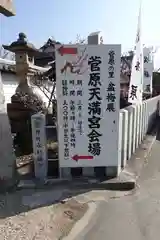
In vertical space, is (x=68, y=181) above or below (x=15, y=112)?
below

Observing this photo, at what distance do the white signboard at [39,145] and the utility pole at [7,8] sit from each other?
6.04 feet

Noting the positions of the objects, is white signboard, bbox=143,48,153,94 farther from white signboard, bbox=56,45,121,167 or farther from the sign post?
white signboard, bbox=56,45,121,167

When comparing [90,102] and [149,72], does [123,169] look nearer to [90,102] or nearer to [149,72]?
[90,102]

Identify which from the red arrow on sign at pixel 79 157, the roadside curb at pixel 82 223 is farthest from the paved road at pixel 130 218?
the red arrow on sign at pixel 79 157

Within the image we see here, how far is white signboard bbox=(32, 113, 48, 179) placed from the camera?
5395mm

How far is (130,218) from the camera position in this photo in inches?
167

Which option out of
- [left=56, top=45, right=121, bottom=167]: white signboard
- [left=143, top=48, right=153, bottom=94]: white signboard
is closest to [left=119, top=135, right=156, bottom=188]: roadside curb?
[left=56, top=45, right=121, bottom=167]: white signboard

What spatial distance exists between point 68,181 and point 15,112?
3.33 metres

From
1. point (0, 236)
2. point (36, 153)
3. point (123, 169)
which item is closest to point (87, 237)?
point (0, 236)

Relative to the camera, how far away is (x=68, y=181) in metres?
5.42

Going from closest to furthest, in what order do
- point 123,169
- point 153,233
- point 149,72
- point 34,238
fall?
point 34,238, point 153,233, point 123,169, point 149,72

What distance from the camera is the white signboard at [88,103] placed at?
5.11m

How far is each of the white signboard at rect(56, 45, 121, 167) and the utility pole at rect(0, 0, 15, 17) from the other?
98 cm

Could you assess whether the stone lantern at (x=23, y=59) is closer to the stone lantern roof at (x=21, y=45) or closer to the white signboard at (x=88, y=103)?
the stone lantern roof at (x=21, y=45)
